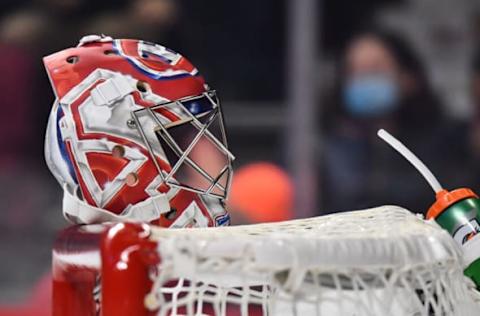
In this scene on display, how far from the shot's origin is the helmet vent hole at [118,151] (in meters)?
1.39

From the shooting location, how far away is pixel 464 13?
12.0ft

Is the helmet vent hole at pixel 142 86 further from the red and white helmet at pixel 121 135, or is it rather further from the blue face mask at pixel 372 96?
the blue face mask at pixel 372 96

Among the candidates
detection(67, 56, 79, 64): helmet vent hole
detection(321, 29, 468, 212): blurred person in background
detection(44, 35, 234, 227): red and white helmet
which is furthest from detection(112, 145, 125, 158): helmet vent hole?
detection(321, 29, 468, 212): blurred person in background

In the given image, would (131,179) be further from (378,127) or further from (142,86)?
(378,127)

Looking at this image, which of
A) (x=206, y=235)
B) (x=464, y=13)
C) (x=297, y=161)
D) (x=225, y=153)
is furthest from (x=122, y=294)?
(x=464, y=13)

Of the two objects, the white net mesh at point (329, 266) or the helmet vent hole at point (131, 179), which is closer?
the white net mesh at point (329, 266)

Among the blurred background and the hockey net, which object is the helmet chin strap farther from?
the blurred background

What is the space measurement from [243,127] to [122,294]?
106 inches

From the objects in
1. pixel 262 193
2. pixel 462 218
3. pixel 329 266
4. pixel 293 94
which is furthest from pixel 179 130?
pixel 293 94

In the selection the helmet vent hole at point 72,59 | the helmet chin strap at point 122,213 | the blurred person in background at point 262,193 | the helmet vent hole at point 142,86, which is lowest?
the blurred person in background at point 262,193

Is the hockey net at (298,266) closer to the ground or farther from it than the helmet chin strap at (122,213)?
farther from it

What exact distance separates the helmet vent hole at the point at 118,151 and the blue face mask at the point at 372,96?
2189mm

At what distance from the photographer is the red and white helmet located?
1.38 m

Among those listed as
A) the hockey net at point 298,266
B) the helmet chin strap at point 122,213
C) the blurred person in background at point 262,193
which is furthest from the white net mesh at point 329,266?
the blurred person in background at point 262,193
